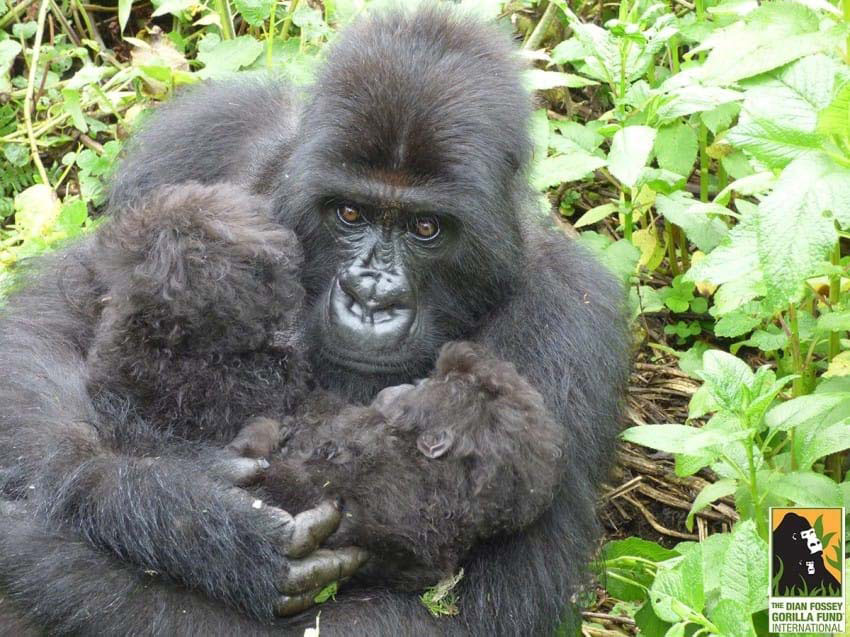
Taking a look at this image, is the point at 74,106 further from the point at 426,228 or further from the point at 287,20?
the point at 426,228

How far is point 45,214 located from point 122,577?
255 centimetres

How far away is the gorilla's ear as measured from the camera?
324cm

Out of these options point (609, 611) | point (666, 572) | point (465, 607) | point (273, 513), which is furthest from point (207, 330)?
point (609, 611)

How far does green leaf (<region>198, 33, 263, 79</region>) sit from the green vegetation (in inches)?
0.4

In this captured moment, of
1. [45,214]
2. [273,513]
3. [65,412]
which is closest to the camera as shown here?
[273,513]

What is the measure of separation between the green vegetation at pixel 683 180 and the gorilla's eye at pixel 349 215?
728 millimetres

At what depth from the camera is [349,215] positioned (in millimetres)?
3762

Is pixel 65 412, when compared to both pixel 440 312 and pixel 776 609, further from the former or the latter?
pixel 776 609

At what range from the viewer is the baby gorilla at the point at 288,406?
3.24 meters

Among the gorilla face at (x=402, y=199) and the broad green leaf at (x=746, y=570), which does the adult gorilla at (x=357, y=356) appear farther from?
the broad green leaf at (x=746, y=570)

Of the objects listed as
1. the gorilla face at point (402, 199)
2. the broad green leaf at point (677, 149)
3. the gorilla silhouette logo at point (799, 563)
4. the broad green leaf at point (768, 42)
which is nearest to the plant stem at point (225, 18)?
the gorilla face at point (402, 199)

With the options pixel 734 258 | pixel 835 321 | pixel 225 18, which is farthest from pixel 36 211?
pixel 835 321

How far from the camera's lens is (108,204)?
463cm

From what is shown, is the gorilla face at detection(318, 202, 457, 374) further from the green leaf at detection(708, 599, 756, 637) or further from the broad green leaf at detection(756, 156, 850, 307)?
the green leaf at detection(708, 599, 756, 637)
